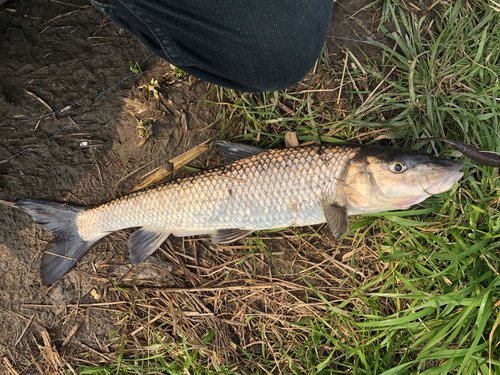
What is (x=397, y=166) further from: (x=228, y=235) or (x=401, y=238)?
(x=228, y=235)

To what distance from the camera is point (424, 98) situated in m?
2.42

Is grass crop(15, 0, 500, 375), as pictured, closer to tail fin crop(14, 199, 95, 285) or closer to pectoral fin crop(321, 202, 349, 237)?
pectoral fin crop(321, 202, 349, 237)

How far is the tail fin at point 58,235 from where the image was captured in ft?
8.55

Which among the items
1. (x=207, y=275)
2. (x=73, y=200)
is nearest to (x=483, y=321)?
(x=207, y=275)

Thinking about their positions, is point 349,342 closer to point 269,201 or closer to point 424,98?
point 269,201

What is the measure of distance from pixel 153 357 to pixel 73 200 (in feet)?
5.01

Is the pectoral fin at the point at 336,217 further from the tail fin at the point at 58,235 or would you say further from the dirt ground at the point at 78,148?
the tail fin at the point at 58,235

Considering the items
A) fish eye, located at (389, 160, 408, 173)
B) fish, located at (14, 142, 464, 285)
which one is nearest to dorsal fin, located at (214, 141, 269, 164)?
fish, located at (14, 142, 464, 285)

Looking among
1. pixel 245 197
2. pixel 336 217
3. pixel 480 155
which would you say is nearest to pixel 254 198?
pixel 245 197

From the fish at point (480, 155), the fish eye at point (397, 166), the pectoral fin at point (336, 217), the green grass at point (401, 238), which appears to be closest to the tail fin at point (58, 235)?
the green grass at point (401, 238)

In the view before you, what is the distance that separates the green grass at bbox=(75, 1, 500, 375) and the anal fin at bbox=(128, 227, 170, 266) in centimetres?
64

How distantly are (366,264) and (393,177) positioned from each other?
0.83 m

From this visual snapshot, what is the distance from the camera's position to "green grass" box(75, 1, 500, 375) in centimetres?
222

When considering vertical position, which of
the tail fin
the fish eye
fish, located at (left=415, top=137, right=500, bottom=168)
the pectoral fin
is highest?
fish, located at (left=415, top=137, right=500, bottom=168)
